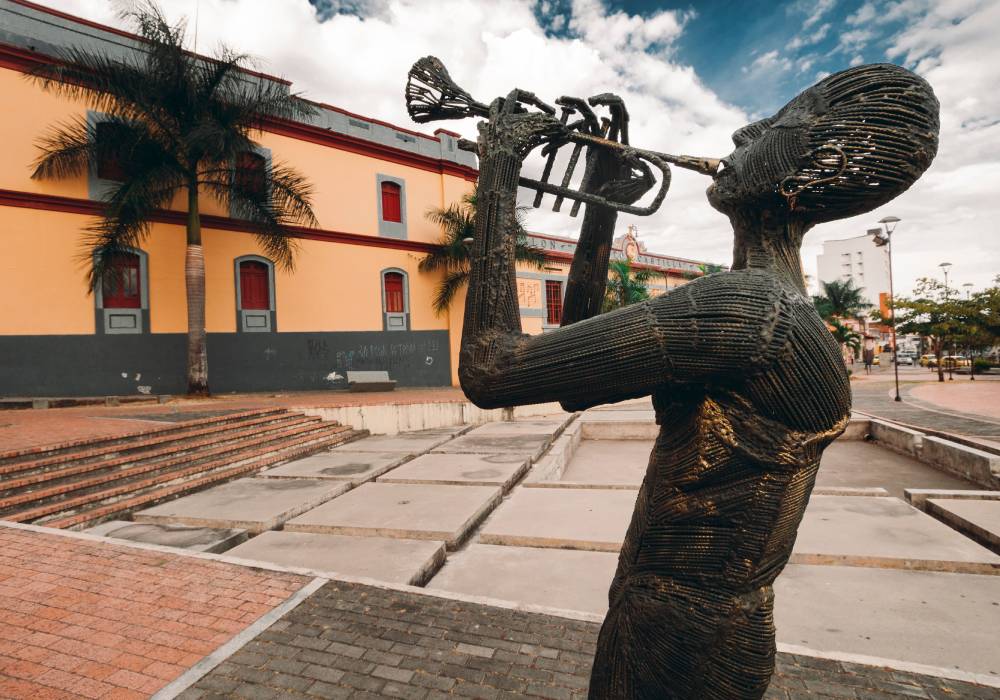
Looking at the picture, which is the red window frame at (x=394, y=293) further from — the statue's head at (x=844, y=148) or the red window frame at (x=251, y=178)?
the statue's head at (x=844, y=148)

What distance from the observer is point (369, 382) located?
15.9 m

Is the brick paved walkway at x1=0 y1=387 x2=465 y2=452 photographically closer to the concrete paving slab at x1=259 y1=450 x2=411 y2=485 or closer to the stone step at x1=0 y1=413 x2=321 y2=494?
the stone step at x1=0 y1=413 x2=321 y2=494

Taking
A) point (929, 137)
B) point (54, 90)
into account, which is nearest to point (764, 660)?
point (929, 137)

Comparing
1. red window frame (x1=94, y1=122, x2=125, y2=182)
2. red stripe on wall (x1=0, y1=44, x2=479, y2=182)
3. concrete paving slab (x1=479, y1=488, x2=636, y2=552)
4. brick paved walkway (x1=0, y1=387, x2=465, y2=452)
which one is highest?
red stripe on wall (x1=0, y1=44, x2=479, y2=182)

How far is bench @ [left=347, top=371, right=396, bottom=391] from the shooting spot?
15.8 m

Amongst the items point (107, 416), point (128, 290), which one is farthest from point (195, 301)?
point (107, 416)

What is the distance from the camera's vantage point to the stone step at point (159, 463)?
5707 mm

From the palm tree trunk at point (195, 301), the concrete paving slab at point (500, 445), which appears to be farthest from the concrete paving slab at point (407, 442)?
the palm tree trunk at point (195, 301)

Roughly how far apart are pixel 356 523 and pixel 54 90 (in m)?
13.5

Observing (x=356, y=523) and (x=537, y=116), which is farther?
(x=356, y=523)

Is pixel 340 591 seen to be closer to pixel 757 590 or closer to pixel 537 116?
pixel 757 590

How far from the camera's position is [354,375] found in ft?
53.6

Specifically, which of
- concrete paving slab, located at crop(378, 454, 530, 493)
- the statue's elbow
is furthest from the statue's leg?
concrete paving slab, located at crop(378, 454, 530, 493)

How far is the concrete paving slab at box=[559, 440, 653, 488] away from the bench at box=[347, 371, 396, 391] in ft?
24.3
